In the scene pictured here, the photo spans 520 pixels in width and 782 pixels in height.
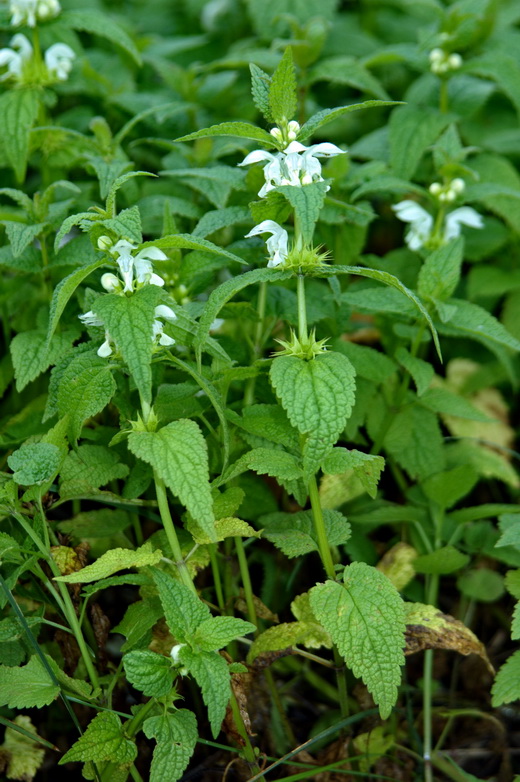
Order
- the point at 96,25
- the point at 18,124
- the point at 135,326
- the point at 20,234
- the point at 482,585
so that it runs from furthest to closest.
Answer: the point at 96,25, the point at 18,124, the point at 482,585, the point at 20,234, the point at 135,326

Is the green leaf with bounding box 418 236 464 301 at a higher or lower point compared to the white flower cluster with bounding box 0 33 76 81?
lower

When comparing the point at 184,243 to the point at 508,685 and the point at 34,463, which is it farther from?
the point at 508,685

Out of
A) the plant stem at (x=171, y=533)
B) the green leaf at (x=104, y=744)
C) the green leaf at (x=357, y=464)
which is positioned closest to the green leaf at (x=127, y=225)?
the plant stem at (x=171, y=533)

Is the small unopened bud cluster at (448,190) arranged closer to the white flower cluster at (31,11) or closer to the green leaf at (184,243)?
the green leaf at (184,243)

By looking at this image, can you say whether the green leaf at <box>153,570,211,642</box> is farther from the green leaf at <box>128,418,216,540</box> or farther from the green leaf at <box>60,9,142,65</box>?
the green leaf at <box>60,9,142,65</box>

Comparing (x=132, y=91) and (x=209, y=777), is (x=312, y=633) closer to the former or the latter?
(x=209, y=777)

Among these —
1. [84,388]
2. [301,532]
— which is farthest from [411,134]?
[84,388]

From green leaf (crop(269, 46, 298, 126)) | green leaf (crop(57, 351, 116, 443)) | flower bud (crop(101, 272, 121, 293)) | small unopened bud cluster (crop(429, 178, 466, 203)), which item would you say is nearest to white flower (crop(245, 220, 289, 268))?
green leaf (crop(269, 46, 298, 126))
